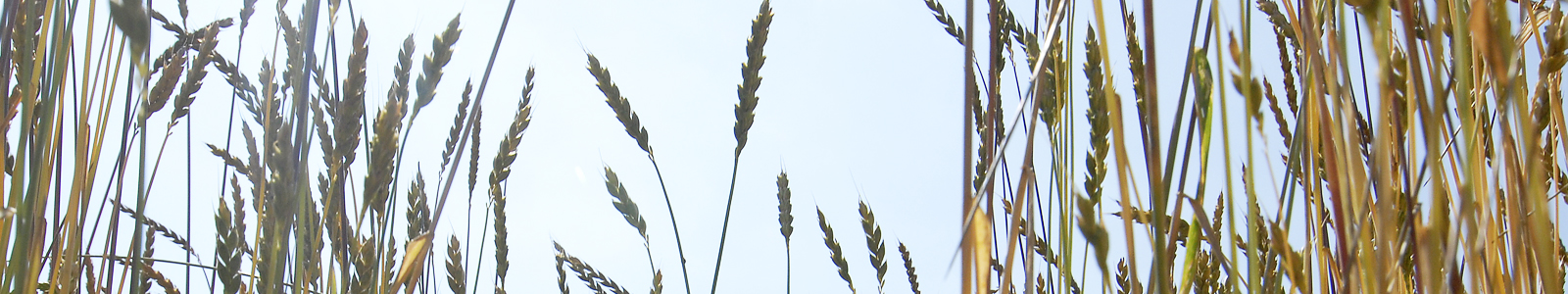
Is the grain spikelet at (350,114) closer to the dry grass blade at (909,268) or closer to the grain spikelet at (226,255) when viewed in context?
the grain spikelet at (226,255)

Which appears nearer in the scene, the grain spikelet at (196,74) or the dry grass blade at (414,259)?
the dry grass blade at (414,259)

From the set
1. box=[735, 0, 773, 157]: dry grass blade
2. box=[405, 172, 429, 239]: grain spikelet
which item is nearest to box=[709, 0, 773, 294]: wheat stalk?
box=[735, 0, 773, 157]: dry grass blade

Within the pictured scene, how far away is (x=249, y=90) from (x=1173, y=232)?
1.00 metres

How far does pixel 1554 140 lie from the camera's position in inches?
24.1

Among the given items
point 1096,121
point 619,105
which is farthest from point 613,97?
point 1096,121

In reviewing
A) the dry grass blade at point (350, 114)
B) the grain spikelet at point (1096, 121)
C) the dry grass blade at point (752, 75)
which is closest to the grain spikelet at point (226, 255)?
the dry grass blade at point (350, 114)

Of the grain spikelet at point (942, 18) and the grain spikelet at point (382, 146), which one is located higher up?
the grain spikelet at point (942, 18)

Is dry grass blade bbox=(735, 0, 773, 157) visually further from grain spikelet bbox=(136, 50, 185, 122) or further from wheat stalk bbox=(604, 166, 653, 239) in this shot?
grain spikelet bbox=(136, 50, 185, 122)

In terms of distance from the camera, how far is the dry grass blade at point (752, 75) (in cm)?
80

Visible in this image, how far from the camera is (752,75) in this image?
2.69 feet

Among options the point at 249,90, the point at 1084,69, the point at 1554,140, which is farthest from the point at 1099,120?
the point at 249,90

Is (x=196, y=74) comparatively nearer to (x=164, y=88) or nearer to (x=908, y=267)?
(x=164, y=88)

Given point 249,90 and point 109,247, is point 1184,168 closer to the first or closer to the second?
point 109,247

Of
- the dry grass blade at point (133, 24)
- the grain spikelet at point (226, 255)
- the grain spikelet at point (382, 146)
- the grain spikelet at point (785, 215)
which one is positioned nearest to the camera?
the dry grass blade at point (133, 24)
